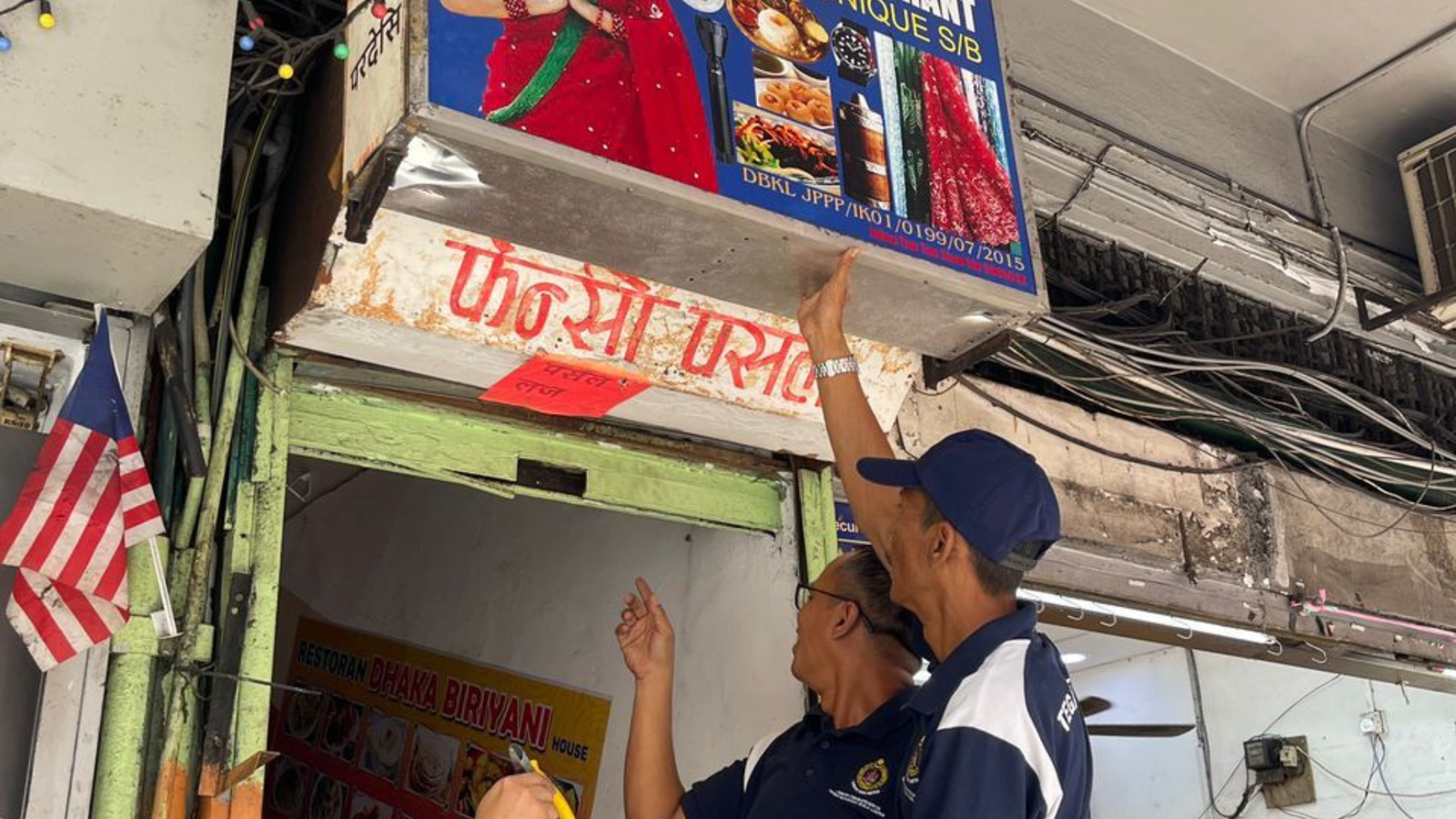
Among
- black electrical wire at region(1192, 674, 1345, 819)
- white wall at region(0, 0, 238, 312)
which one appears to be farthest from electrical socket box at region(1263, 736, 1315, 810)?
white wall at region(0, 0, 238, 312)

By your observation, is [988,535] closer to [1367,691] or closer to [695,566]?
[695,566]

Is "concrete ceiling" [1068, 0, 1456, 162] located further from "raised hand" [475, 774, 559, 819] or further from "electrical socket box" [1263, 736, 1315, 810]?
"electrical socket box" [1263, 736, 1315, 810]

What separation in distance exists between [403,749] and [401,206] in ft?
7.71

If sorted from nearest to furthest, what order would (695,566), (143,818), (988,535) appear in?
(988,535) → (143,818) → (695,566)

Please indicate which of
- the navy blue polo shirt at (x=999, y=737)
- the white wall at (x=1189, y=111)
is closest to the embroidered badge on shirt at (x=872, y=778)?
the navy blue polo shirt at (x=999, y=737)

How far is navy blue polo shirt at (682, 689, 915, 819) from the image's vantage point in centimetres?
178

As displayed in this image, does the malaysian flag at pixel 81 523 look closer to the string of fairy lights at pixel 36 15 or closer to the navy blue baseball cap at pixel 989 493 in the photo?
the string of fairy lights at pixel 36 15

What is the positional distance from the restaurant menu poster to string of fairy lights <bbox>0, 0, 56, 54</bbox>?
167 centimetres

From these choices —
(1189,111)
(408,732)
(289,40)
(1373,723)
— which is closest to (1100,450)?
(1189,111)

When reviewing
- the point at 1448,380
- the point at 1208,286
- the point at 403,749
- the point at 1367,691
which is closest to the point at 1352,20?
the point at 1208,286

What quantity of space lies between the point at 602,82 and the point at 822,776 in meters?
1.04

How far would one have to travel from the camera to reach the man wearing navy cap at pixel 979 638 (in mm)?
1445

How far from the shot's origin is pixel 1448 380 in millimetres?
4527

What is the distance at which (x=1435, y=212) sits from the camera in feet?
13.3
